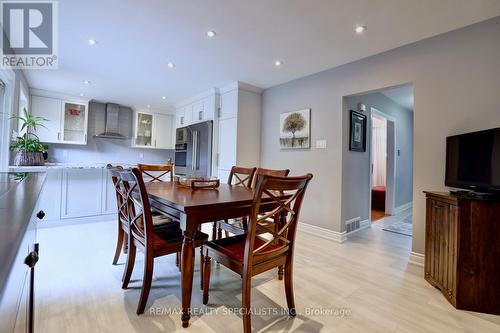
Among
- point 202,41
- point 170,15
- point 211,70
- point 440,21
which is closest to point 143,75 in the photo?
point 211,70

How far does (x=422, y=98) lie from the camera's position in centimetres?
247

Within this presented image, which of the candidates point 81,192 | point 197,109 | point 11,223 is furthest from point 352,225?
point 81,192

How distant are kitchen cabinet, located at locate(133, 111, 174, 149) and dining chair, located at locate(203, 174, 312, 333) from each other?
15.7ft

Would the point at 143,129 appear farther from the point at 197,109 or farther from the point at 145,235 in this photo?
the point at 145,235

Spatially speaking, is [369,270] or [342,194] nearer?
[369,270]

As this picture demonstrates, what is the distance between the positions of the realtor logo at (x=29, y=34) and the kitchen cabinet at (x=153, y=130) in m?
2.37

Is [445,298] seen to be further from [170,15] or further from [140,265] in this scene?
[170,15]

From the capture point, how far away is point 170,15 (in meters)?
2.11

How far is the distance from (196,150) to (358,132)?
283 centimetres

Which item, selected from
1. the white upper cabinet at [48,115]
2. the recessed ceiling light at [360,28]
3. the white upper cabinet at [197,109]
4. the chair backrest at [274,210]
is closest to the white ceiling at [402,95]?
the recessed ceiling light at [360,28]

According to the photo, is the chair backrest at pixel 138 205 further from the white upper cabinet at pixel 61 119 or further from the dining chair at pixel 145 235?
the white upper cabinet at pixel 61 119

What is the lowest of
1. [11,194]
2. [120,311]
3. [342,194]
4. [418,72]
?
[120,311]

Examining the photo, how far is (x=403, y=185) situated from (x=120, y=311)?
5.57 meters

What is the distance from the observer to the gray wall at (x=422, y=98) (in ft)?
6.98
